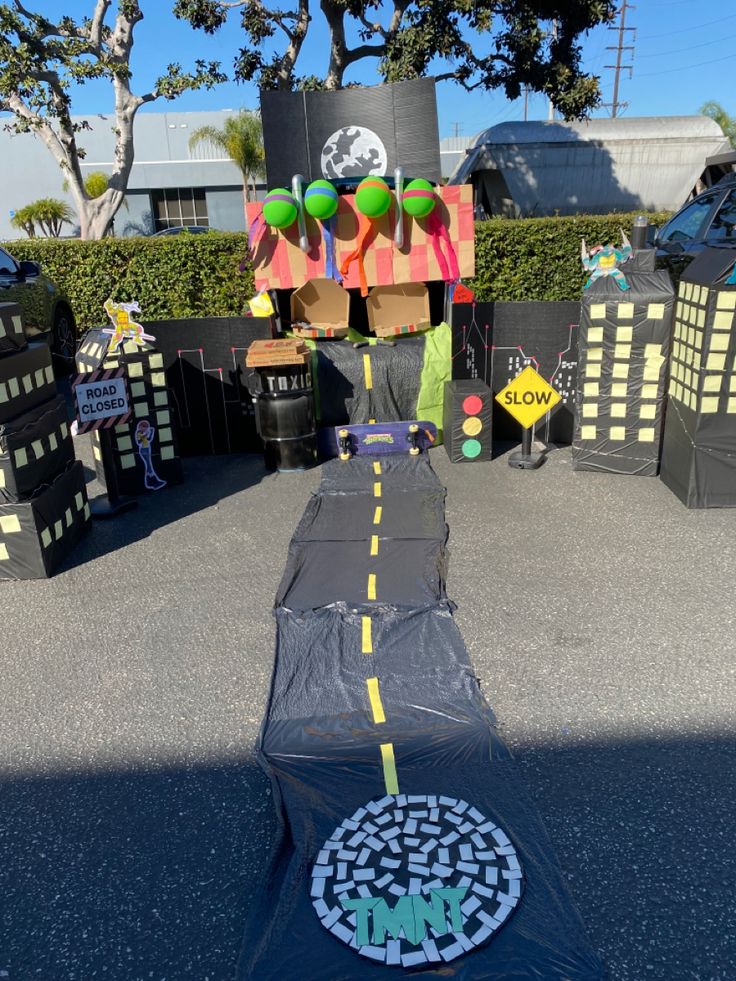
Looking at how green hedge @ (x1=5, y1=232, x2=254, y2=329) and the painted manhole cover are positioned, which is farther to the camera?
green hedge @ (x1=5, y1=232, x2=254, y2=329)

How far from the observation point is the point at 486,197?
19.5m

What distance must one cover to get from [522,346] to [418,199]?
204cm

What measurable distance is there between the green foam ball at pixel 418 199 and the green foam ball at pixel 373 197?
0.73 ft

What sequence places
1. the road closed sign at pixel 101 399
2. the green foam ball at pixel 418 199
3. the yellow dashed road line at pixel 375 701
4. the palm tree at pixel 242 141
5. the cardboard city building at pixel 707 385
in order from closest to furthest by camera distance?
the yellow dashed road line at pixel 375 701 < the cardboard city building at pixel 707 385 < the road closed sign at pixel 101 399 < the green foam ball at pixel 418 199 < the palm tree at pixel 242 141

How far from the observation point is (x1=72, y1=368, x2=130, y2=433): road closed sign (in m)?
6.45

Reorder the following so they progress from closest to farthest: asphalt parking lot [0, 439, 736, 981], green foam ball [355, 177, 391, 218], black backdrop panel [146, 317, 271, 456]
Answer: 1. asphalt parking lot [0, 439, 736, 981]
2. green foam ball [355, 177, 391, 218]
3. black backdrop panel [146, 317, 271, 456]

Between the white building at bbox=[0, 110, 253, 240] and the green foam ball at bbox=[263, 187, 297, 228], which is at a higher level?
the white building at bbox=[0, 110, 253, 240]

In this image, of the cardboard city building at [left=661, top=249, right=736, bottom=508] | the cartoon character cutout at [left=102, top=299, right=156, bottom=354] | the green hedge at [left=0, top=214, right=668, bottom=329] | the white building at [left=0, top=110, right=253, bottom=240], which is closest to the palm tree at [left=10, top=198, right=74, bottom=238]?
the white building at [left=0, top=110, right=253, bottom=240]

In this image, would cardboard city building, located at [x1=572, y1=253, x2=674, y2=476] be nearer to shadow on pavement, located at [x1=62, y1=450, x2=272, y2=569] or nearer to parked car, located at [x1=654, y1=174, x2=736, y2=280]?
parked car, located at [x1=654, y1=174, x2=736, y2=280]

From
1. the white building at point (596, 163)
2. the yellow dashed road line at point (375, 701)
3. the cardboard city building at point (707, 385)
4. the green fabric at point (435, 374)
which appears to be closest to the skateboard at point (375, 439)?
the green fabric at point (435, 374)

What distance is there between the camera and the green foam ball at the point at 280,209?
7.93 meters

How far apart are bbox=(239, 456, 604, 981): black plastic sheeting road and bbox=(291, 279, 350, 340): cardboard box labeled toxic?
173 inches

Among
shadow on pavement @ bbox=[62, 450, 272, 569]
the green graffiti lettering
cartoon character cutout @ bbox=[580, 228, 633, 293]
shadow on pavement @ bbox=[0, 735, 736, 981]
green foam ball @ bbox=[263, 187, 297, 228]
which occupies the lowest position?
shadow on pavement @ bbox=[0, 735, 736, 981]

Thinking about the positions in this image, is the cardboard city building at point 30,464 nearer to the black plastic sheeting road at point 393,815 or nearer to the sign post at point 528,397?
the black plastic sheeting road at point 393,815
